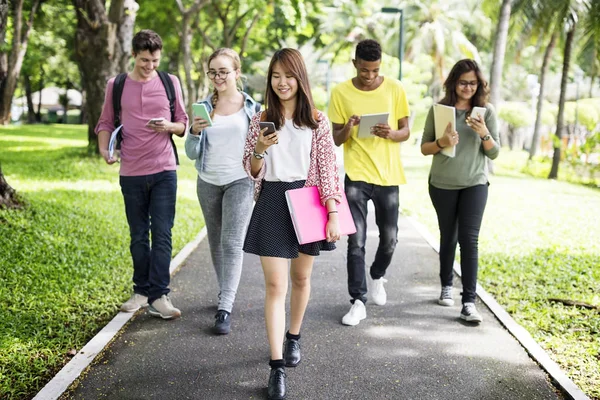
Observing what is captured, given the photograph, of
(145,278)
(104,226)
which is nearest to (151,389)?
(145,278)

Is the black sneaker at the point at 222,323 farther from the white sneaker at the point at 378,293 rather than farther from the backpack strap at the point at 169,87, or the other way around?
the backpack strap at the point at 169,87

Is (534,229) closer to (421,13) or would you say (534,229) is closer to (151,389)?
(151,389)

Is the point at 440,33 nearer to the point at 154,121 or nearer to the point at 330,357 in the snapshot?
the point at 154,121

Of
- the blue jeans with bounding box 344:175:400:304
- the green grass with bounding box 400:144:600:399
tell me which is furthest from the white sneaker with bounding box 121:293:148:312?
the green grass with bounding box 400:144:600:399

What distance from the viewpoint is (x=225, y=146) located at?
5164mm

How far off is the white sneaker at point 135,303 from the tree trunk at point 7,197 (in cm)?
362

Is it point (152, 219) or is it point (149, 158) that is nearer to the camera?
point (149, 158)

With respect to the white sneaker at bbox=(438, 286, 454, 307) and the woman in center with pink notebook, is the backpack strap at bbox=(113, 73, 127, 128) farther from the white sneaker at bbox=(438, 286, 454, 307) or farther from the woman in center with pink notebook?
the white sneaker at bbox=(438, 286, 454, 307)

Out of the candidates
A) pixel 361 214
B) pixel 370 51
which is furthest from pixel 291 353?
pixel 370 51

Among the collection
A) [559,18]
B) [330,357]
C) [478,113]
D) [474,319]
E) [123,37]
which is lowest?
[330,357]

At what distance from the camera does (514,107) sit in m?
37.6

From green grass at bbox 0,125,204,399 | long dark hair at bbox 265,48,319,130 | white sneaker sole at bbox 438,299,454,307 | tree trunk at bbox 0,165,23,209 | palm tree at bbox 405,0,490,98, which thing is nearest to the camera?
long dark hair at bbox 265,48,319,130

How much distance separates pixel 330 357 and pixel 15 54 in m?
26.8

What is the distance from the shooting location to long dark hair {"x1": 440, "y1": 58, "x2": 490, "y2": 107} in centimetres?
530
